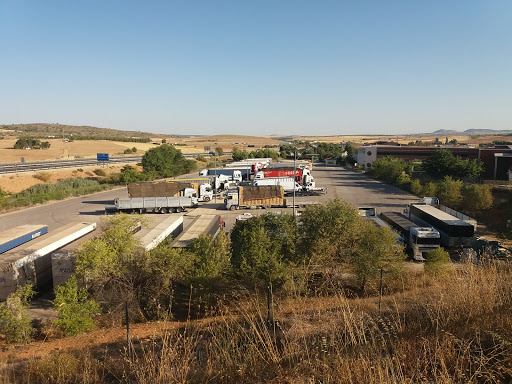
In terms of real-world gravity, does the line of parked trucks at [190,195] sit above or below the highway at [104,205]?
above

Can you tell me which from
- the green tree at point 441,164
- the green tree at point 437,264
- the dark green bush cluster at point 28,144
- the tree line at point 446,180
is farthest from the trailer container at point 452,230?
the dark green bush cluster at point 28,144

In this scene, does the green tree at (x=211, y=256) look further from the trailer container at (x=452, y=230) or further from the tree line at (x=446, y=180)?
the tree line at (x=446, y=180)

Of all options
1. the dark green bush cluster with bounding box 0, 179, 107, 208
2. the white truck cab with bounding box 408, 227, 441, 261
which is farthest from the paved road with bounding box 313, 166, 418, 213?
the dark green bush cluster with bounding box 0, 179, 107, 208

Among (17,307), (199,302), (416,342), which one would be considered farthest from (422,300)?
(17,307)

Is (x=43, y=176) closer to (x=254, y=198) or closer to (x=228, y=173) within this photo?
(x=228, y=173)

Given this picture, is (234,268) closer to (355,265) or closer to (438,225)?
(355,265)

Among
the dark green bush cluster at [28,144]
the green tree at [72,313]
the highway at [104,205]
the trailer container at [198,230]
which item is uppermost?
the dark green bush cluster at [28,144]
